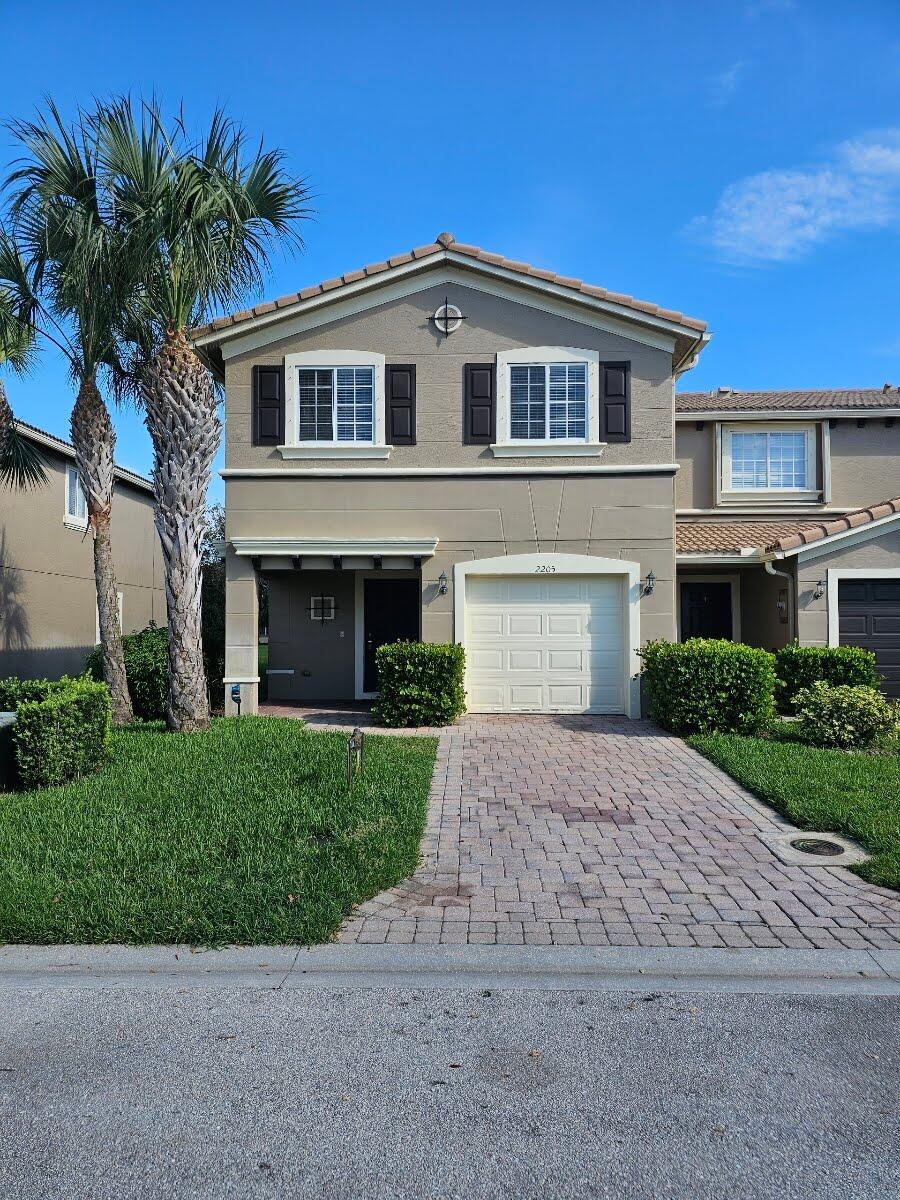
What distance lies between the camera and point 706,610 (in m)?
16.7

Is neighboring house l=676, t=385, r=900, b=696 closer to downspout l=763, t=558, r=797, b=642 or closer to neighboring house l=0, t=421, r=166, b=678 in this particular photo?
downspout l=763, t=558, r=797, b=642

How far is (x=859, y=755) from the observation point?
9.70m

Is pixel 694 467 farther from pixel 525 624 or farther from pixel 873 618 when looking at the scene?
pixel 525 624

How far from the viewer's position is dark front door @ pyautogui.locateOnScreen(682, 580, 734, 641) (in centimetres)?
1667

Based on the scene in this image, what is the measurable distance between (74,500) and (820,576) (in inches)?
654

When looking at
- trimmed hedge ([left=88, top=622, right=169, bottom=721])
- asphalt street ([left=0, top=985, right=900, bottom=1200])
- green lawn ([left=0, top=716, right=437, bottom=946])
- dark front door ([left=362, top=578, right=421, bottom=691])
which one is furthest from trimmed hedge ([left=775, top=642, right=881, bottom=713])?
trimmed hedge ([left=88, top=622, right=169, bottom=721])

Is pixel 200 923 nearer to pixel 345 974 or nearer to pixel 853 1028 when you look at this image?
pixel 345 974

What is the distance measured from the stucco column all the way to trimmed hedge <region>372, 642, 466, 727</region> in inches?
92.7

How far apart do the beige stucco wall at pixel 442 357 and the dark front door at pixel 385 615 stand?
3.15 m

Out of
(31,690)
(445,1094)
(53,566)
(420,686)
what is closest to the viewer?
(445,1094)

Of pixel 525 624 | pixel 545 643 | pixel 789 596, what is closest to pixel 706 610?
pixel 789 596

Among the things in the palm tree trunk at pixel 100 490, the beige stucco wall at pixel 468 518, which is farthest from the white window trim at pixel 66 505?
the beige stucco wall at pixel 468 518

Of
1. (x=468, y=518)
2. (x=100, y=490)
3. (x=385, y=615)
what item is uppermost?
(x=100, y=490)

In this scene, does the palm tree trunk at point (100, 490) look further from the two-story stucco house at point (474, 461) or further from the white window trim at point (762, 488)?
the white window trim at point (762, 488)
